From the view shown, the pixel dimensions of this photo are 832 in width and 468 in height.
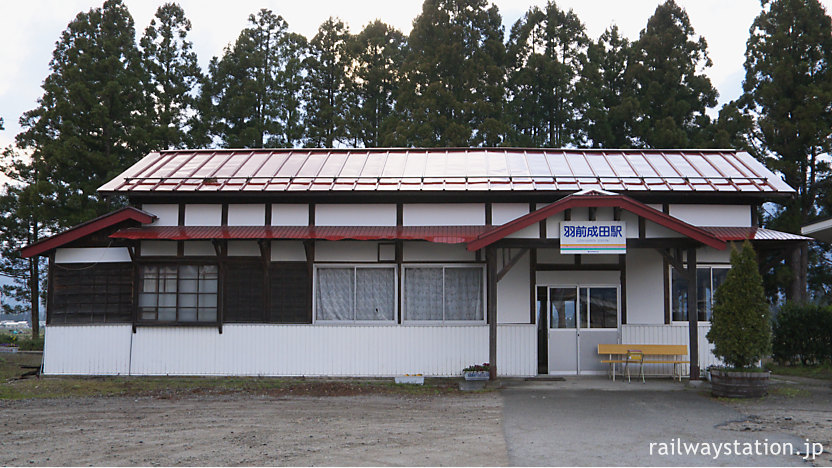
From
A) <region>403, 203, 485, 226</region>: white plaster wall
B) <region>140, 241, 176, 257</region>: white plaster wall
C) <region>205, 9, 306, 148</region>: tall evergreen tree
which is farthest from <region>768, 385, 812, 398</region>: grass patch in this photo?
<region>205, 9, 306, 148</region>: tall evergreen tree

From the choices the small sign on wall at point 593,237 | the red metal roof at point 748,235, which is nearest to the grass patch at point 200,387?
the small sign on wall at point 593,237

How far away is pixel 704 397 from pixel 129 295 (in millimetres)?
12179

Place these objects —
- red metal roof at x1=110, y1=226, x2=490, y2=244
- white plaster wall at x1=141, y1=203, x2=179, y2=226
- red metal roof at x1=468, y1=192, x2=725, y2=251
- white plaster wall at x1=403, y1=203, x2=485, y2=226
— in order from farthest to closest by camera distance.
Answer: white plaster wall at x1=141, y1=203, x2=179, y2=226, white plaster wall at x1=403, y1=203, x2=485, y2=226, red metal roof at x1=110, y1=226, x2=490, y2=244, red metal roof at x1=468, y1=192, x2=725, y2=251

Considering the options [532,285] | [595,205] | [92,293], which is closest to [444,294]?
[532,285]

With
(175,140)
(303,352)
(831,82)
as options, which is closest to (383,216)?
(303,352)

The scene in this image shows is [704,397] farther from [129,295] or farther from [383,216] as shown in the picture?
[129,295]

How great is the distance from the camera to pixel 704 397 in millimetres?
12078

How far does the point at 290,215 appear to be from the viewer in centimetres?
1516

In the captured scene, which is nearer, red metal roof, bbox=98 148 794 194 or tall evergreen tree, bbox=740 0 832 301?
red metal roof, bbox=98 148 794 194

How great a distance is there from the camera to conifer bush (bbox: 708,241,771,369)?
466 inches

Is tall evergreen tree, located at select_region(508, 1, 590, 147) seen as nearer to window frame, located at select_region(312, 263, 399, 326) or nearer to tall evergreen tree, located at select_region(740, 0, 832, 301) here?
tall evergreen tree, located at select_region(740, 0, 832, 301)

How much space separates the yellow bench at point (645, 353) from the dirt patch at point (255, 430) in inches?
133

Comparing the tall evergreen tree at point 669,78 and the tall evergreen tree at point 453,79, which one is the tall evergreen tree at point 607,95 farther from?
the tall evergreen tree at point 453,79

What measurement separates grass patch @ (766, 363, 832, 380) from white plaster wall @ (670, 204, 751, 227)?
411 centimetres
